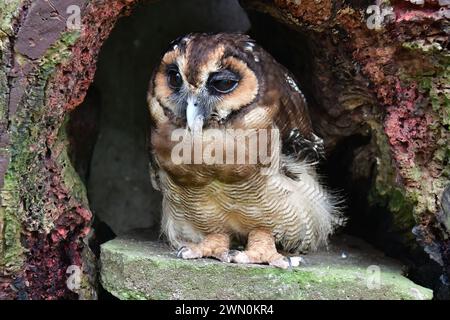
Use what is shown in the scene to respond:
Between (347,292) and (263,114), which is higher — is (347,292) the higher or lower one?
the lower one

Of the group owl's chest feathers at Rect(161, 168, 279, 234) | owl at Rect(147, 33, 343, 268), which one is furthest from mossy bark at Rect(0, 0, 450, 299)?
owl's chest feathers at Rect(161, 168, 279, 234)

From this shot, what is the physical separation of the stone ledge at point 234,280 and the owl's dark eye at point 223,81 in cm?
76

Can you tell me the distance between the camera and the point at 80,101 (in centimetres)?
319

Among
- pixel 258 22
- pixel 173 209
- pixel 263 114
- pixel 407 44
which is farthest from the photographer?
pixel 258 22

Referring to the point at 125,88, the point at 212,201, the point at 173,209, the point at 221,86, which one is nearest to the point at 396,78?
the point at 221,86

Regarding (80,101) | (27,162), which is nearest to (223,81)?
(80,101)

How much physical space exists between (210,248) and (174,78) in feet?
2.64

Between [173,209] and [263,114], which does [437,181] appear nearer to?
[263,114]

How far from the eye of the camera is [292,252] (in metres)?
3.64

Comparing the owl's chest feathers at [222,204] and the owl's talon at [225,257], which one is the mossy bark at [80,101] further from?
the owl's talon at [225,257]

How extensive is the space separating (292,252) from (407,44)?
3.93 ft

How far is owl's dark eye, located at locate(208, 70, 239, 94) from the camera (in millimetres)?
3162

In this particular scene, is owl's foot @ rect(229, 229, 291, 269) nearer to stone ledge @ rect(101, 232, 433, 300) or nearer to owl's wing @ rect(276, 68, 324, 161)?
stone ledge @ rect(101, 232, 433, 300)

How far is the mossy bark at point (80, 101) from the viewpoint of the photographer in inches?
114
